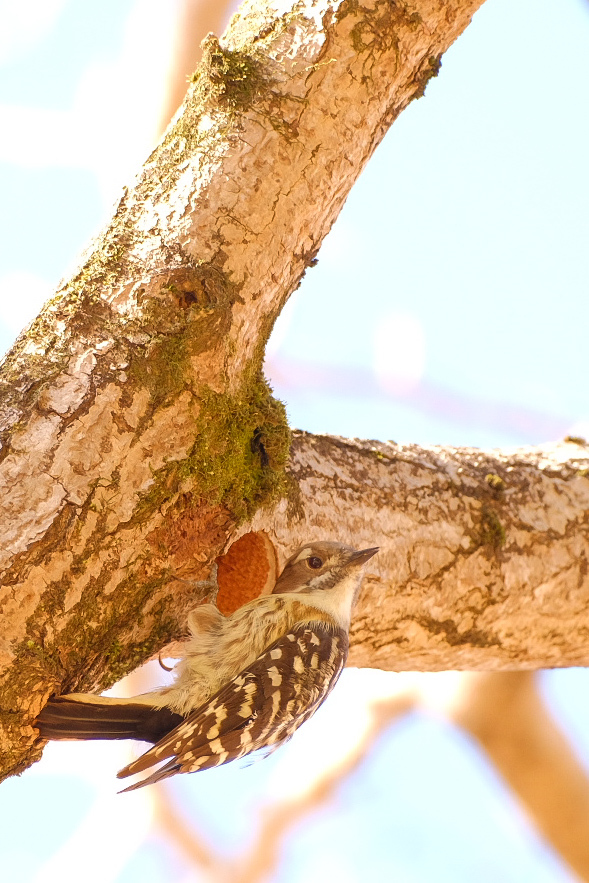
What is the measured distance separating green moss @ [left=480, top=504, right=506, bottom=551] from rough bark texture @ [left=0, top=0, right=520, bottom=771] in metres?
1.23

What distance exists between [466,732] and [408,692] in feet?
2.13

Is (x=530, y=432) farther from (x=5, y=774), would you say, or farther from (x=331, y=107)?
(x=5, y=774)

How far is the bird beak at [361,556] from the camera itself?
121 inches

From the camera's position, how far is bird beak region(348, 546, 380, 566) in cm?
309

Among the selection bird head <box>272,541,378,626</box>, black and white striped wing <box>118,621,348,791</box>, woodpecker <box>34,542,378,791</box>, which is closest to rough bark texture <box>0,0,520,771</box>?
woodpecker <box>34,542,378,791</box>

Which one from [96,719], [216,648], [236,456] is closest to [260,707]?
[216,648]

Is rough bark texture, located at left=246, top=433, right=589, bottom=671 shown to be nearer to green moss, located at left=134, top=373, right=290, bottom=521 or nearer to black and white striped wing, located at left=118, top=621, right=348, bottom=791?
green moss, located at left=134, top=373, right=290, bottom=521

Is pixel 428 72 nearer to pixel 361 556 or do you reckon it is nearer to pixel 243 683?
pixel 361 556

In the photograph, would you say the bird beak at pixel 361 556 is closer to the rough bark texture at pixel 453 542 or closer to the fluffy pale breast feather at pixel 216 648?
the rough bark texture at pixel 453 542

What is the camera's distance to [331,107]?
8.63ft

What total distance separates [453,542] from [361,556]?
0.54 metres

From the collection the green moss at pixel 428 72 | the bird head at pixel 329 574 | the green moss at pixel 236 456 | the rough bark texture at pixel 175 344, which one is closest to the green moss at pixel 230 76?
the rough bark texture at pixel 175 344

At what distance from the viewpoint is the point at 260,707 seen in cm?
266

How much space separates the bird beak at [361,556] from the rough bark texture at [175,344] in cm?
54
